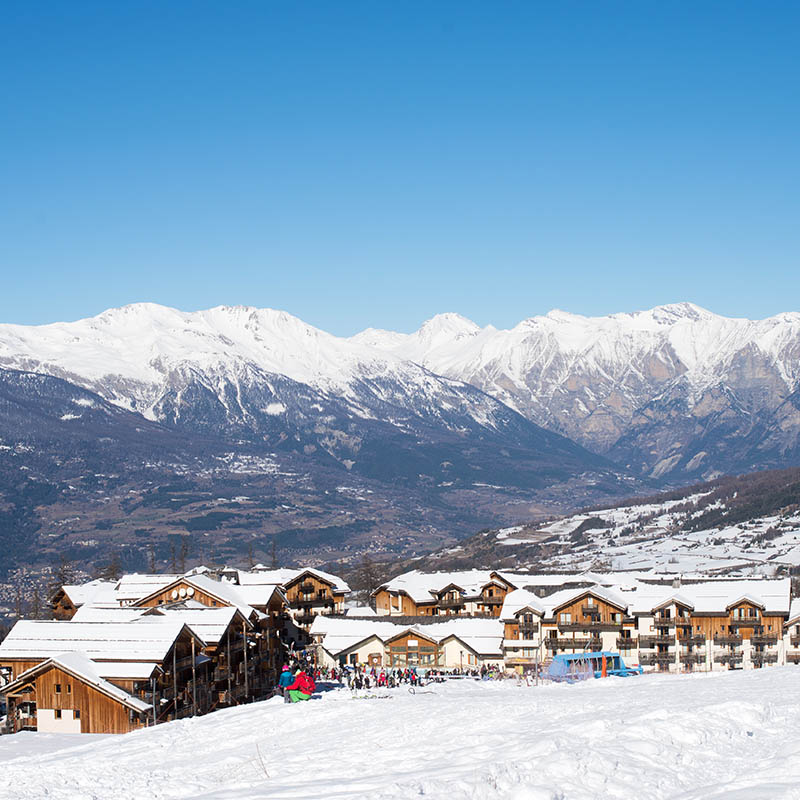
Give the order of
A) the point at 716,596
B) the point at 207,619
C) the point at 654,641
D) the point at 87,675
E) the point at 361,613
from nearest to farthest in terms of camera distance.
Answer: the point at 87,675 → the point at 207,619 → the point at 654,641 → the point at 716,596 → the point at 361,613

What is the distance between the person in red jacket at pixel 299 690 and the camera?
46906 mm

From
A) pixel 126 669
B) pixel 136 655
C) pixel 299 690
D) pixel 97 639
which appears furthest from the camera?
pixel 97 639

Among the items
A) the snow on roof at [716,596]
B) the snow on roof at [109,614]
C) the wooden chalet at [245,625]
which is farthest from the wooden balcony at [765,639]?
the snow on roof at [109,614]

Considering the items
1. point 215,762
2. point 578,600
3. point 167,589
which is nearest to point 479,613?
point 578,600

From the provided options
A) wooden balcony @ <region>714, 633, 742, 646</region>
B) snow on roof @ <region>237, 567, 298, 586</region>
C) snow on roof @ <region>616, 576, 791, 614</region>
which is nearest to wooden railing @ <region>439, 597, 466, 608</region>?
snow on roof @ <region>237, 567, 298, 586</region>

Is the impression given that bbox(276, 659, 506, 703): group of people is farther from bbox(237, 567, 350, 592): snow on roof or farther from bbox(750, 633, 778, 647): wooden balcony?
bbox(750, 633, 778, 647): wooden balcony

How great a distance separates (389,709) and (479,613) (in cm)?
7117

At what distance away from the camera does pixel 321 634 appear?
3927 inches

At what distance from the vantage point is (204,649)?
6962 centimetres

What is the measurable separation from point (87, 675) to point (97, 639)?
14.5 feet

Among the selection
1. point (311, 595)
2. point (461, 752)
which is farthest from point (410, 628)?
point (461, 752)

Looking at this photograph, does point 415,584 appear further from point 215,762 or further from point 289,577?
point 215,762

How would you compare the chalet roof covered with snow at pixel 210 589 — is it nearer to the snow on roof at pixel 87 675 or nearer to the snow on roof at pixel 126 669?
the snow on roof at pixel 126 669

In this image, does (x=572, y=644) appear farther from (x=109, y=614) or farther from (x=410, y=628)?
(x=109, y=614)
